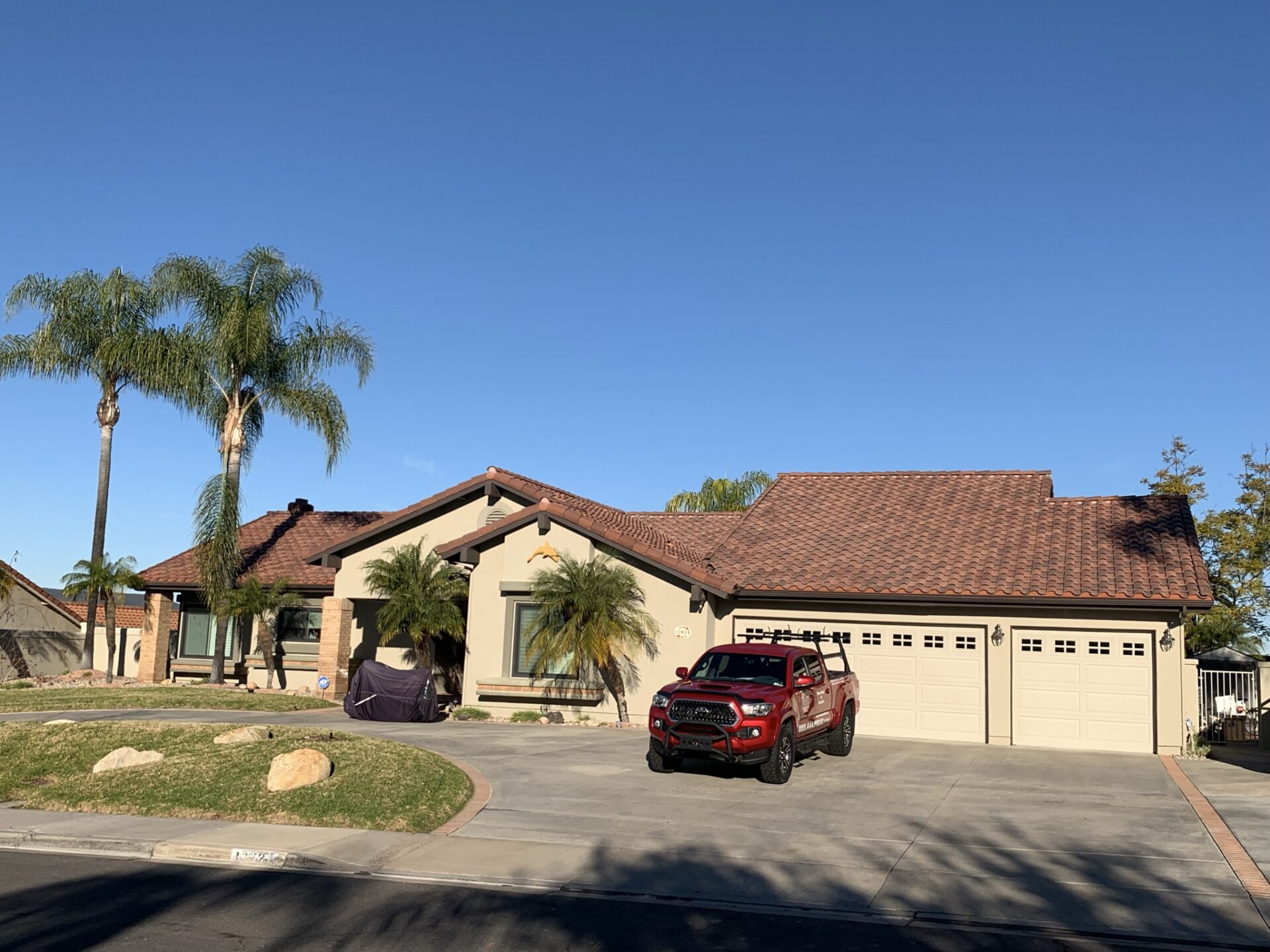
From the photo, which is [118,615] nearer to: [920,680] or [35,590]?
[35,590]

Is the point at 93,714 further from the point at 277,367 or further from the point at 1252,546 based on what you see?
the point at 1252,546

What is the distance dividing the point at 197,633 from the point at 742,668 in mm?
19595

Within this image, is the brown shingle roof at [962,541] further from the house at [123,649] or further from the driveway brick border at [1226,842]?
the house at [123,649]

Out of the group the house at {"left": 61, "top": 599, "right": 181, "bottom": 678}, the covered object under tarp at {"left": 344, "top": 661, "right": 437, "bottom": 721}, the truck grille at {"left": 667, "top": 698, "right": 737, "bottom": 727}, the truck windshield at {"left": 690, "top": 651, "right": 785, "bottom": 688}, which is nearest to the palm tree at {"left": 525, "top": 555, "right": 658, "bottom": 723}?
the covered object under tarp at {"left": 344, "top": 661, "right": 437, "bottom": 721}

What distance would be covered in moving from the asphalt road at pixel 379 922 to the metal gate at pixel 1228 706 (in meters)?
16.4

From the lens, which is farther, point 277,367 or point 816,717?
point 277,367

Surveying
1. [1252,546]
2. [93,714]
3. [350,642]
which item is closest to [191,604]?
[350,642]

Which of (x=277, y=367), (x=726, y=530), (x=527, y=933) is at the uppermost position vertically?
(x=277, y=367)

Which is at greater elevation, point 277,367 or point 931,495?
point 277,367

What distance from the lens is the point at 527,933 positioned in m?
8.18

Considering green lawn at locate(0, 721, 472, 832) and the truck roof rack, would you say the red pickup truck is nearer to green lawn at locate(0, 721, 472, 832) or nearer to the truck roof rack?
the truck roof rack

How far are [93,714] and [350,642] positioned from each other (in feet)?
22.9

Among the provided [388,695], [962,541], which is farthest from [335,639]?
[962,541]

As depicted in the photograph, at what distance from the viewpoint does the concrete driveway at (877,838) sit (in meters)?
9.46
